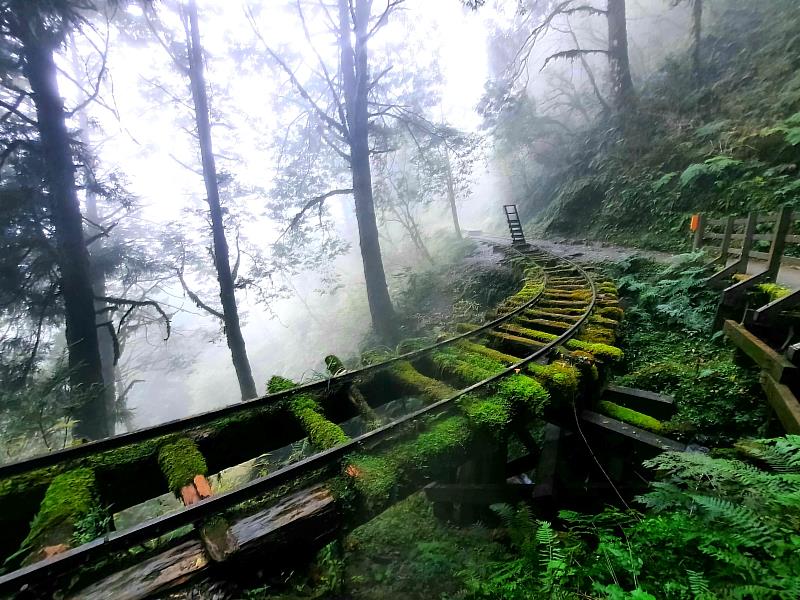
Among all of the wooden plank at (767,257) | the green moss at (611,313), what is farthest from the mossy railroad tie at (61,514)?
the wooden plank at (767,257)

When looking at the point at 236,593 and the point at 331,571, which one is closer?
the point at 236,593

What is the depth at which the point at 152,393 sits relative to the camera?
39.2 m

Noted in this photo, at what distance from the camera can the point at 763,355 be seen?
382 cm

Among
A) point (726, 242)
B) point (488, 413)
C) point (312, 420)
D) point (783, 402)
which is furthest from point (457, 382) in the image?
point (726, 242)

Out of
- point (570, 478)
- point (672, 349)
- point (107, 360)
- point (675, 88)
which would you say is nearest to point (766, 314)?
point (672, 349)

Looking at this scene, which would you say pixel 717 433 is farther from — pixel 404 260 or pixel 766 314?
pixel 404 260

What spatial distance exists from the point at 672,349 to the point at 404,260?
22897mm

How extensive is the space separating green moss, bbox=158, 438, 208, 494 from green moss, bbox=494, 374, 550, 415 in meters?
2.51

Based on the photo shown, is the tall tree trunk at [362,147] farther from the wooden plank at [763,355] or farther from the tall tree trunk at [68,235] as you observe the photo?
the wooden plank at [763,355]

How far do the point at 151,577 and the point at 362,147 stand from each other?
526 inches

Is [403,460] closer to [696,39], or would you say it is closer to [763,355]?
[763,355]

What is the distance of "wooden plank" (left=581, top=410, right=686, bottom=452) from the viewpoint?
325cm

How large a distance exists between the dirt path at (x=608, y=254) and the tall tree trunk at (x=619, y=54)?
7.84m

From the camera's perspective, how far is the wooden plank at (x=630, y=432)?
3.25 metres
